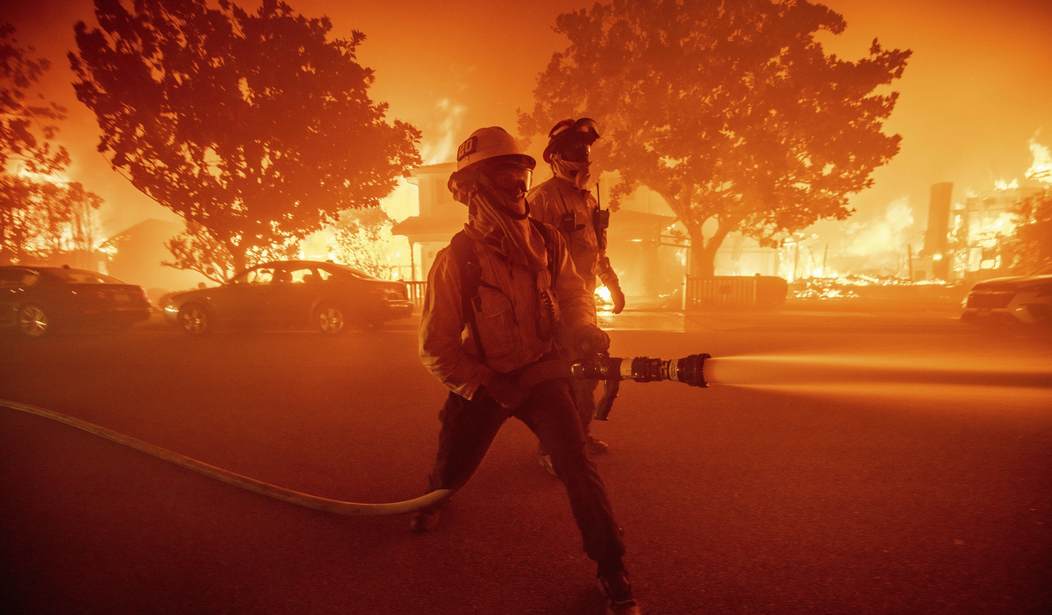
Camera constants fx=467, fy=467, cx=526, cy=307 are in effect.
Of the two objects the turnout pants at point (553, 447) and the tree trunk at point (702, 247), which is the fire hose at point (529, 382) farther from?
the tree trunk at point (702, 247)

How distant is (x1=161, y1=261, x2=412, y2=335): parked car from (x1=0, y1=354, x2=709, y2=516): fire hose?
6.90m

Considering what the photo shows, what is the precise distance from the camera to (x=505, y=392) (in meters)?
→ 2.12

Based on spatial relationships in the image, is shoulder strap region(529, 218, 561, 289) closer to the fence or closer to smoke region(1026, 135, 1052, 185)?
the fence

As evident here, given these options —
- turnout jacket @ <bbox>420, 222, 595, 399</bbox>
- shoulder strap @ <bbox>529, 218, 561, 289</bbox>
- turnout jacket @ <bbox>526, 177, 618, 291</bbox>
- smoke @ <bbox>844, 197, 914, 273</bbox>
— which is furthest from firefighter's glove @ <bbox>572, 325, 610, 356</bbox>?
smoke @ <bbox>844, 197, 914, 273</bbox>

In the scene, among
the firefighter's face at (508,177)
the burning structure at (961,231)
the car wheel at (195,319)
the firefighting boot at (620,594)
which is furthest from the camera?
the burning structure at (961,231)

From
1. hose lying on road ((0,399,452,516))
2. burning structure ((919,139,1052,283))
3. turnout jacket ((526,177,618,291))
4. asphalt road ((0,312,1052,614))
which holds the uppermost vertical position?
burning structure ((919,139,1052,283))

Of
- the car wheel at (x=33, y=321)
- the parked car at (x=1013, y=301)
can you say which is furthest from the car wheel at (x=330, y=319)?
the parked car at (x=1013, y=301)

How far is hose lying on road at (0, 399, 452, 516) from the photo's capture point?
2516 millimetres

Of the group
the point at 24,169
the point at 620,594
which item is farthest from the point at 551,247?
the point at 24,169

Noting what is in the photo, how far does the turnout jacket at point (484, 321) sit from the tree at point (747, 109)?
16.8 metres

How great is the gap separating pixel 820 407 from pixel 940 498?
213 centimetres

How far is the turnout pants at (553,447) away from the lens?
1912mm

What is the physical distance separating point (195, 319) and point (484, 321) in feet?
38.5

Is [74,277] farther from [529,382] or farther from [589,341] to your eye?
[589,341]
